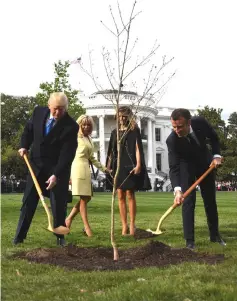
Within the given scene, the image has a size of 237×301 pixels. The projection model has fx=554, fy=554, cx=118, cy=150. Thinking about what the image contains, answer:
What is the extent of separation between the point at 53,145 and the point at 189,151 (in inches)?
65.3

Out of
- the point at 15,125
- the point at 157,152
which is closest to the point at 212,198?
the point at 15,125

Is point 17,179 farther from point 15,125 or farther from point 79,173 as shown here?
point 79,173

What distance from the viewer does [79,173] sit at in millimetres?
8359

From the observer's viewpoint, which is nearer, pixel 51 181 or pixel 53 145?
pixel 51 181

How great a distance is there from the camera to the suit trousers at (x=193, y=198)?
659cm

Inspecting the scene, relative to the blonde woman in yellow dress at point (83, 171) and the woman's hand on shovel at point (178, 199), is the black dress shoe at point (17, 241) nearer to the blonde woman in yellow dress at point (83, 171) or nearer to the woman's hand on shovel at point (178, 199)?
the blonde woman in yellow dress at point (83, 171)

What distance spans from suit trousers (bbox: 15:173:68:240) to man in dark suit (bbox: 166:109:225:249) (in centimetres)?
136

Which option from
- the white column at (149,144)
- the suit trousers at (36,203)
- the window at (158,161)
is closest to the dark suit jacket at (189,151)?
the suit trousers at (36,203)

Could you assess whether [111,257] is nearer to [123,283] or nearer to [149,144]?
[123,283]

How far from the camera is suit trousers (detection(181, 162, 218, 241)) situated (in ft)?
21.6

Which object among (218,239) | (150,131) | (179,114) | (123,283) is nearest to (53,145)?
(179,114)

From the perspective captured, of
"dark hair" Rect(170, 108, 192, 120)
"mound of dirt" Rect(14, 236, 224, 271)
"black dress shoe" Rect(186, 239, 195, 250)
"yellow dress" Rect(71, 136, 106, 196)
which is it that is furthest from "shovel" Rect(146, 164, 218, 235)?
"yellow dress" Rect(71, 136, 106, 196)

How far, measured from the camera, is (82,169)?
838 centimetres

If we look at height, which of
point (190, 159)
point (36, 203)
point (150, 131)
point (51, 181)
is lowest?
point (36, 203)
